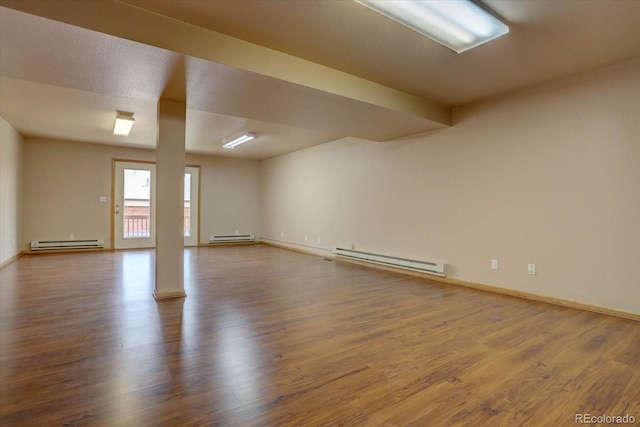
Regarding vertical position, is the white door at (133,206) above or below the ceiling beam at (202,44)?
below

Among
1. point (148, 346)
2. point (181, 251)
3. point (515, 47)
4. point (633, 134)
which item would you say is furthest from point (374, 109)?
point (148, 346)

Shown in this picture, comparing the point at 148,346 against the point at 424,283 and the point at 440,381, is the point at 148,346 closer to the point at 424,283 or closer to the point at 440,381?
the point at 440,381

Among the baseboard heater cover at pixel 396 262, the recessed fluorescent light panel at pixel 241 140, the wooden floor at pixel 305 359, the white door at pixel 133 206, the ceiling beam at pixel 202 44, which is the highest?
the recessed fluorescent light panel at pixel 241 140

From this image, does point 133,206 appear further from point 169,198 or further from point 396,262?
point 396,262

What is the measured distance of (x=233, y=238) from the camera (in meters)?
9.07

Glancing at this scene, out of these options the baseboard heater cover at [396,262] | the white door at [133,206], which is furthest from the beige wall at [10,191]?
the baseboard heater cover at [396,262]

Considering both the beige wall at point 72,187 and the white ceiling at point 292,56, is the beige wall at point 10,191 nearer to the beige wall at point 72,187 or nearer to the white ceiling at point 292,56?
the beige wall at point 72,187

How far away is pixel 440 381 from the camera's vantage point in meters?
1.90

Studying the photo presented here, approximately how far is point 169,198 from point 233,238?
563 cm

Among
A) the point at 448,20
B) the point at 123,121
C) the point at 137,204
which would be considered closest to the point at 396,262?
the point at 448,20

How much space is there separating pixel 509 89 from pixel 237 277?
4358 mm

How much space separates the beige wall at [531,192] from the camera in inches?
123

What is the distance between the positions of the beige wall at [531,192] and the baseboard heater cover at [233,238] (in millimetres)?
4537

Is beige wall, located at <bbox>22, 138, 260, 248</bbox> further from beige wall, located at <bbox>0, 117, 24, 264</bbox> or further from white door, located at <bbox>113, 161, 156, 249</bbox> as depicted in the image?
beige wall, located at <bbox>0, 117, 24, 264</bbox>
